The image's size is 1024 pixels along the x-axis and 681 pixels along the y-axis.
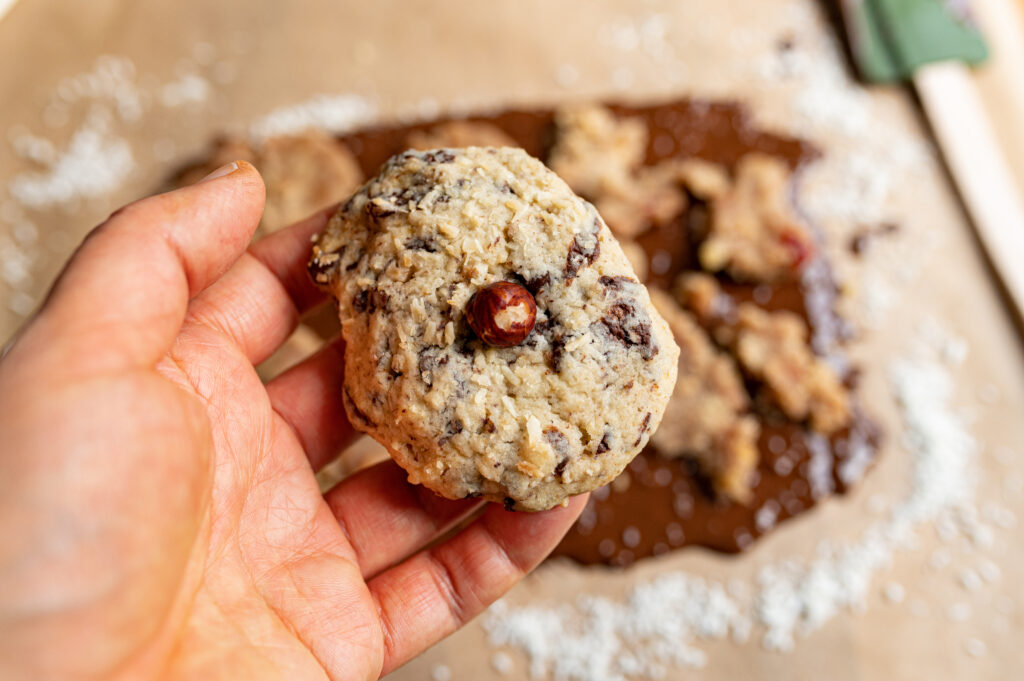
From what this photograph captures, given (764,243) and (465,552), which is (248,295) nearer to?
(465,552)

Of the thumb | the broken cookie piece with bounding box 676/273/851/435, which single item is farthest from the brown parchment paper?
the thumb

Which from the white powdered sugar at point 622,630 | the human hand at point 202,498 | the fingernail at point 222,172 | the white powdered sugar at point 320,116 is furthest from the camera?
the white powdered sugar at point 320,116

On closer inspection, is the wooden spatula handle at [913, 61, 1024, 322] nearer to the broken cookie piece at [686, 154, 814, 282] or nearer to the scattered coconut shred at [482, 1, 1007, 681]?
the scattered coconut shred at [482, 1, 1007, 681]

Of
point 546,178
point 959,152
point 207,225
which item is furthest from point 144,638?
point 959,152

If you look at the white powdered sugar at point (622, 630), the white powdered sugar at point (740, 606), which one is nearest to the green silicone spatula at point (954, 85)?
the white powdered sugar at point (740, 606)

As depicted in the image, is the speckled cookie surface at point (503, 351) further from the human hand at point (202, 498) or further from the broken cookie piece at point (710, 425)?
the broken cookie piece at point (710, 425)

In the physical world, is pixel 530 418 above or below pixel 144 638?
below

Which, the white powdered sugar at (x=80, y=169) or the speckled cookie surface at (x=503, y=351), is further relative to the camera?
the white powdered sugar at (x=80, y=169)
